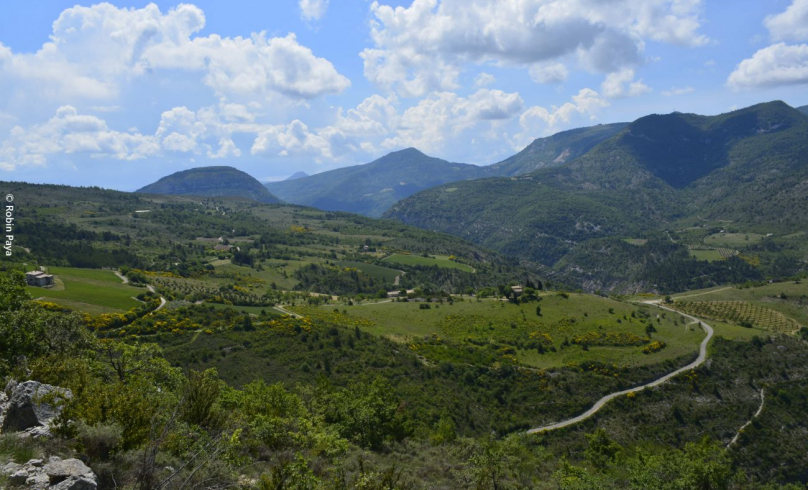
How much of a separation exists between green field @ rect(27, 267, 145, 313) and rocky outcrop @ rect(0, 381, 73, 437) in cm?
7945

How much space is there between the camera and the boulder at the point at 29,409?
18.6 metres

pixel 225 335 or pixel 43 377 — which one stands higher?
pixel 43 377

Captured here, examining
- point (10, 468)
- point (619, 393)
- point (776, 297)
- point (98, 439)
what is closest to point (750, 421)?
point (619, 393)

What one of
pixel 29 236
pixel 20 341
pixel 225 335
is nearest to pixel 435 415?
pixel 225 335

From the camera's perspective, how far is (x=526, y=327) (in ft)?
380

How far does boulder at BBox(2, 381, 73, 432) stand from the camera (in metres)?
18.6

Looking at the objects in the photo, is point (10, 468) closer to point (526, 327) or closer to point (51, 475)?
point (51, 475)

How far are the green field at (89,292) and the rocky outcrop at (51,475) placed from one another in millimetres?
85915

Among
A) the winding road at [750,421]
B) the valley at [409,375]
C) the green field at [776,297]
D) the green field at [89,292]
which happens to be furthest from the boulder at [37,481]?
the green field at [776,297]

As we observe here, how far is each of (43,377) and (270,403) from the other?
50.7 feet

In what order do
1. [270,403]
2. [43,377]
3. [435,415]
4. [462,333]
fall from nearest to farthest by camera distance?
[43,377] < [270,403] < [435,415] < [462,333]

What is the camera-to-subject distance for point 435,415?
220ft

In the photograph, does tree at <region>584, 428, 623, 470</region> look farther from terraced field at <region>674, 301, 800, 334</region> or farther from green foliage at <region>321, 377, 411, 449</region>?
terraced field at <region>674, 301, 800, 334</region>

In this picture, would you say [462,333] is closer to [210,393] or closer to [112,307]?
[112,307]
